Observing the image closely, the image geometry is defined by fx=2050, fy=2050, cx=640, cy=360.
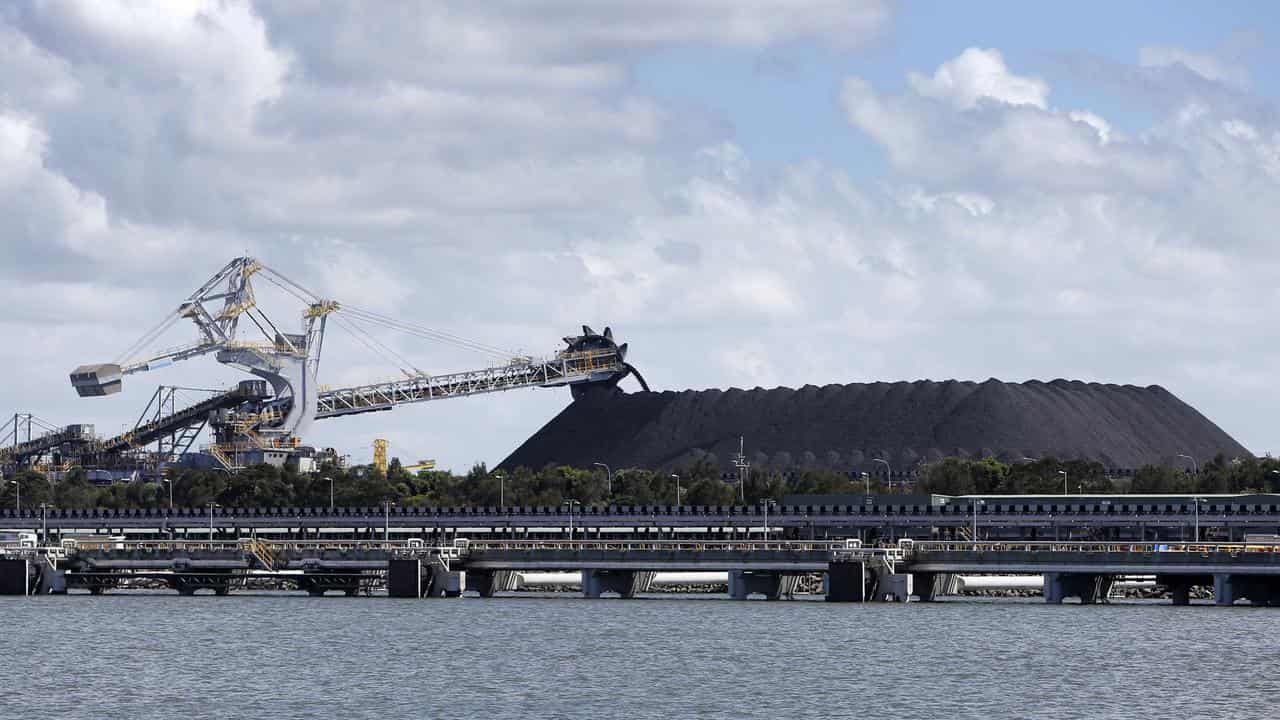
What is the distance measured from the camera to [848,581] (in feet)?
402

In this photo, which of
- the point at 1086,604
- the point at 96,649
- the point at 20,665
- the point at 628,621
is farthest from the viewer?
the point at 1086,604

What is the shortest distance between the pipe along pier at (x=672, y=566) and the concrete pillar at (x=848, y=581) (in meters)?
0.06

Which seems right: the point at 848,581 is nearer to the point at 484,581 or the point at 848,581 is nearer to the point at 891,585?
the point at 891,585

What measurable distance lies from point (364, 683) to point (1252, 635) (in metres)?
46.0

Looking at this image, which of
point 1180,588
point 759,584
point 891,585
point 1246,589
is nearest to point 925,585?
point 891,585

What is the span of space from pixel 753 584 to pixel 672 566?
34.4ft

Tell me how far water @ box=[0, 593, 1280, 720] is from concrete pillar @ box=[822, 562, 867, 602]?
2.73 meters

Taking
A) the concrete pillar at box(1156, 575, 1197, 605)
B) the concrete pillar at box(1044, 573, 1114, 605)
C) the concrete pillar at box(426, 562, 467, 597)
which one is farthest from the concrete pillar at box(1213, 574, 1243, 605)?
the concrete pillar at box(426, 562, 467, 597)

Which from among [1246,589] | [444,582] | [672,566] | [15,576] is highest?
[672,566]

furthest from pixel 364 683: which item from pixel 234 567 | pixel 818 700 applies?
pixel 234 567

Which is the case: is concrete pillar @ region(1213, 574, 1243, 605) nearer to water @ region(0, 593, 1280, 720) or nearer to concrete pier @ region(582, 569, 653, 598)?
water @ region(0, 593, 1280, 720)

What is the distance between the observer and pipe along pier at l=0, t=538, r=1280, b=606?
402 feet

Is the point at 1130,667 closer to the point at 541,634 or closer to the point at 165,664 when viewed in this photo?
the point at 541,634

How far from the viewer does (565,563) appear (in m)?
131
